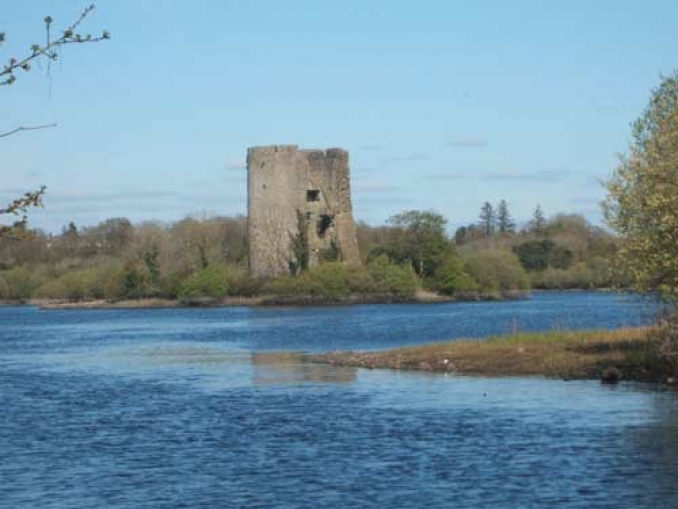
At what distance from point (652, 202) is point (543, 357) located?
23.6ft

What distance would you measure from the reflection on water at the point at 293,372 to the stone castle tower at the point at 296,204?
3973 centimetres

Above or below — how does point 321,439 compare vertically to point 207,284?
below

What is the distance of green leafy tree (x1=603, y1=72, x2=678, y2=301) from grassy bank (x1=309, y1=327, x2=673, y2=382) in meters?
2.52

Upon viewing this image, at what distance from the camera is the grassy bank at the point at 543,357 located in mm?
27125

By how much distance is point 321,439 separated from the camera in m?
20.9

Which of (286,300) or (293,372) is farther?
(286,300)

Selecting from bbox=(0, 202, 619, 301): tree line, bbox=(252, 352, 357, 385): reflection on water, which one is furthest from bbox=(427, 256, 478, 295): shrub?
bbox=(252, 352, 357, 385): reflection on water

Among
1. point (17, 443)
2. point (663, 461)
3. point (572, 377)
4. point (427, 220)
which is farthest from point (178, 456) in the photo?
point (427, 220)

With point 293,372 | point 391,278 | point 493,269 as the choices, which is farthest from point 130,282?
point 293,372

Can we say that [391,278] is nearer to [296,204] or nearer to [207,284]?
[296,204]

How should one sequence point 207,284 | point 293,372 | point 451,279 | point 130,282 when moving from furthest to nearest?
point 130,282
point 207,284
point 451,279
point 293,372

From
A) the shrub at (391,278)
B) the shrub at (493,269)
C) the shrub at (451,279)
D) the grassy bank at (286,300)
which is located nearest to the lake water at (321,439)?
the grassy bank at (286,300)

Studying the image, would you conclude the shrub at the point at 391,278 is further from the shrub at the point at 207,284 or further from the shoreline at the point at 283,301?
the shrub at the point at 207,284

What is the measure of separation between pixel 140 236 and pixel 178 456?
101271 millimetres
